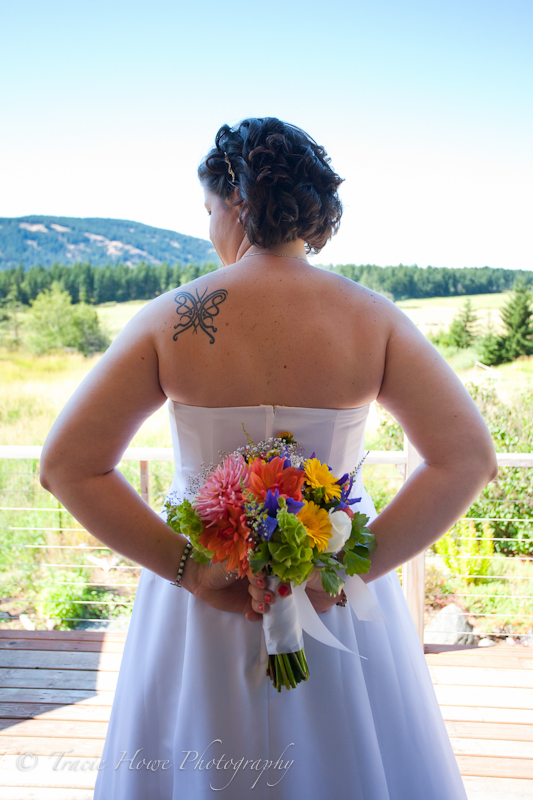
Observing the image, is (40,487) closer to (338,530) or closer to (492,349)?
(338,530)

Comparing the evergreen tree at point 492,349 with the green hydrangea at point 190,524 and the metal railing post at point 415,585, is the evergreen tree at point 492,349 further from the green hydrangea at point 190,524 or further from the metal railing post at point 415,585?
the green hydrangea at point 190,524

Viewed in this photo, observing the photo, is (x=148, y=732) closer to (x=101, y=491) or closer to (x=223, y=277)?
(x=101, y=491)

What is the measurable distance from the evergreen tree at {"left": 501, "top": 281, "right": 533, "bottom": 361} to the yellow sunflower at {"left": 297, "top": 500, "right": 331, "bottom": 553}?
8.48 m

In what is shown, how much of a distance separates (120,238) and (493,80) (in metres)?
8.14

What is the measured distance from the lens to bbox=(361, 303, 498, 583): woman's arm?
33.6 inches

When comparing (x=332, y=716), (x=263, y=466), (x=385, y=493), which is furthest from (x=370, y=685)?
(x=385, y=493)

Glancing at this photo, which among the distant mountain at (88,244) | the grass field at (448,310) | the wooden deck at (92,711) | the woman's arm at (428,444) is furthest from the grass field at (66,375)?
the woman's arm at (428,444)

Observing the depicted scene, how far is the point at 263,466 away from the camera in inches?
28.8

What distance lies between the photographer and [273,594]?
775 millimetres

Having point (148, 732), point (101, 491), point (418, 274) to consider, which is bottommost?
point (148, 732)

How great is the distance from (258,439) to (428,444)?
317mm

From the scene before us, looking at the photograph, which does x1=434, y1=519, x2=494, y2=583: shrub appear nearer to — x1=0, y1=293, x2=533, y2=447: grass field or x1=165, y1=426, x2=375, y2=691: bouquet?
x1=0, y1=293, x2=533, y2=447: grass field

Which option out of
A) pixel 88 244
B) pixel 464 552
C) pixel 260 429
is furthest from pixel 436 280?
pixel 260 429

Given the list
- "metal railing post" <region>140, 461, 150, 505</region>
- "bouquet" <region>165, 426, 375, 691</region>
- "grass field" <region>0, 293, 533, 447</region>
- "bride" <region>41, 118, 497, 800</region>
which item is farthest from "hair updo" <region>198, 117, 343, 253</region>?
"grass field" <region>0, 293, 533, 447</region>
